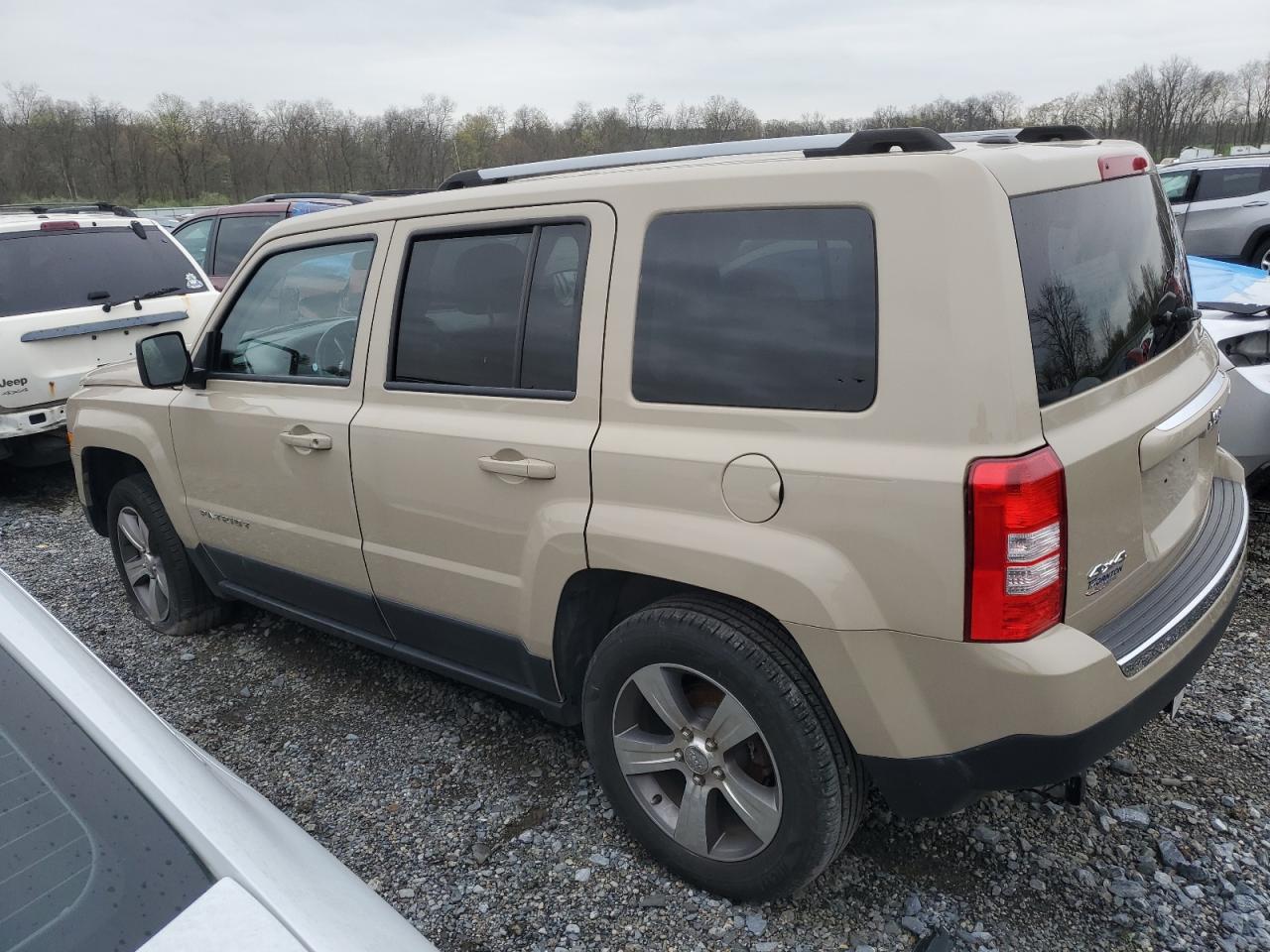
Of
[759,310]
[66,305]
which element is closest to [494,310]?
[759,310]

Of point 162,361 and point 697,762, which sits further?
point 162,361

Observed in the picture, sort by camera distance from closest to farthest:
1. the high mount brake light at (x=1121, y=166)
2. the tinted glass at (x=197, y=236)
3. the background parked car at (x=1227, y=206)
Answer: the high mount brake light at (x=1121, y=166) → the tinted glass at (x=197, y=236) → the background parked car at (x=1227, y=206)

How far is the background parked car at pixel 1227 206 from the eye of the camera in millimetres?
11391

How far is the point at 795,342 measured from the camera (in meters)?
2.14

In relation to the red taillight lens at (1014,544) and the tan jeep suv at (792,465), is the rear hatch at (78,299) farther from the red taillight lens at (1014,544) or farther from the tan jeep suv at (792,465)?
the red taillight lens at (1014,544)

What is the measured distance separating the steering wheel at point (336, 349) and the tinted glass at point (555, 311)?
0.81m

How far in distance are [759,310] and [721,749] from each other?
110 cm

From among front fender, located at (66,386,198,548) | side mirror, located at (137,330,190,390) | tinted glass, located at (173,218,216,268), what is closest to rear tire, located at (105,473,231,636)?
front fender, located at (66,386,198,548)

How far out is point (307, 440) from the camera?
3.16 metres

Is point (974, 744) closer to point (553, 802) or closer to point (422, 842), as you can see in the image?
point (553, 802)

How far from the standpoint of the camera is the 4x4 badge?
2.04m

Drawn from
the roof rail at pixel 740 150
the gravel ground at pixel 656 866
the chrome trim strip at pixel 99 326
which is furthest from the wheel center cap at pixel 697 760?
the chrome trim strip at pixel 99 326

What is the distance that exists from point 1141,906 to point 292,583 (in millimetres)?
2943

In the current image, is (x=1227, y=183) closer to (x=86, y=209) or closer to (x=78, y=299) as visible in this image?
(x=78, y=299)
